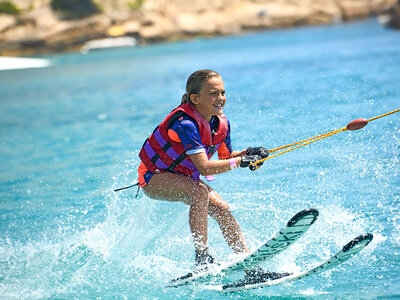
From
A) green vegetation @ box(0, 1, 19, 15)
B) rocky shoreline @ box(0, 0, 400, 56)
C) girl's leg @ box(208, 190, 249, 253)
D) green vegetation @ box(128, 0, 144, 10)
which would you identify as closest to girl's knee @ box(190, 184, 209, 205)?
girl's leg @ box(208, 190, 249, 253)

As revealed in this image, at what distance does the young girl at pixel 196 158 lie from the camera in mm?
3791

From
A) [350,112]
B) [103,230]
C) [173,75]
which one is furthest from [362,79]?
[103,230]

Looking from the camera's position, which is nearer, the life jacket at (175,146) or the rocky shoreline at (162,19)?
the life jacket at (175,146)

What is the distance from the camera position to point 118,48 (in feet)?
129

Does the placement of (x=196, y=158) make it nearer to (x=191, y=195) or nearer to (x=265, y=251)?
(x=191, y=195)

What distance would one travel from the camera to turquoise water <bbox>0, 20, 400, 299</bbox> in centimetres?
412

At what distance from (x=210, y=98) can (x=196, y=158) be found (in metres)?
0.43

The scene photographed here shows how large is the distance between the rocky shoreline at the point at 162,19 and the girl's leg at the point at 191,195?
3797 cm

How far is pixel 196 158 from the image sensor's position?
376cm

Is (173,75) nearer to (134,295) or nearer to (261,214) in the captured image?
(261,214)

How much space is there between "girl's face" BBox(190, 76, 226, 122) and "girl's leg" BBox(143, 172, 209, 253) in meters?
0.51

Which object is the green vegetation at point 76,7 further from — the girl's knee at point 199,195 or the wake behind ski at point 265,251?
the wake behind ski at point 265,251

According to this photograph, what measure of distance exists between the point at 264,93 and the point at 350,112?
3.62 m

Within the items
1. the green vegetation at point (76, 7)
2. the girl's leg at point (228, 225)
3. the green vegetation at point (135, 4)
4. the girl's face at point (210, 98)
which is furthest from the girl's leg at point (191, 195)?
the green vegetation at point (135, 4)
